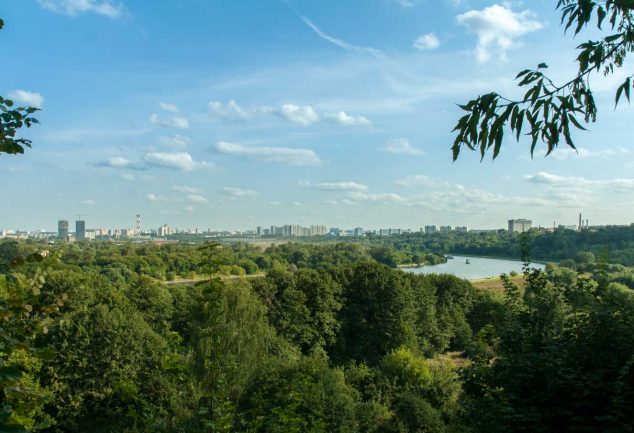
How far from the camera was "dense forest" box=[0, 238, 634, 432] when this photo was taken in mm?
4082

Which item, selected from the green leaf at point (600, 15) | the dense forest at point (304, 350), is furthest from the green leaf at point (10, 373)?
the green leaf at point (600, 15)

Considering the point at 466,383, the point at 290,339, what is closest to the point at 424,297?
the point at 290,339

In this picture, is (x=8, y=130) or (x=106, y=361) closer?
(x=8, y=130)

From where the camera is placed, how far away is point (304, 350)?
27391 mm

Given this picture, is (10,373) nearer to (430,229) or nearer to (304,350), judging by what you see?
(304,350)

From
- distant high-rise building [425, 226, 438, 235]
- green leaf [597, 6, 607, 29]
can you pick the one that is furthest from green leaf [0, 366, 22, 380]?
distant high-rise building [425, 226, 438, 235]

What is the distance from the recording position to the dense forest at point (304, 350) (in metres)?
4.08

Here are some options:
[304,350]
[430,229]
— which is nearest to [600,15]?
[304,350]

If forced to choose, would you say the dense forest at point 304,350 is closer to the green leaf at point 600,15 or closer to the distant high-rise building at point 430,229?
the green leaf at point 600,15

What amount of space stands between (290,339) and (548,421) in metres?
22.9

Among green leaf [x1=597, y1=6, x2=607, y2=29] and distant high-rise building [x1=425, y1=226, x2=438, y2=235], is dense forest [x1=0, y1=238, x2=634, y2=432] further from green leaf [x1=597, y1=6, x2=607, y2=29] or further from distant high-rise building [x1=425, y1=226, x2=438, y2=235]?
distant high-rise building [x1=425, y1=226, x2=438, y2=235]

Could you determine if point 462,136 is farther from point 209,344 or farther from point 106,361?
point 106,361

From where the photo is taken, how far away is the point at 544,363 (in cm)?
444

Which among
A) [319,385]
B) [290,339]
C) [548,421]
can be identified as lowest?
[290,339]
